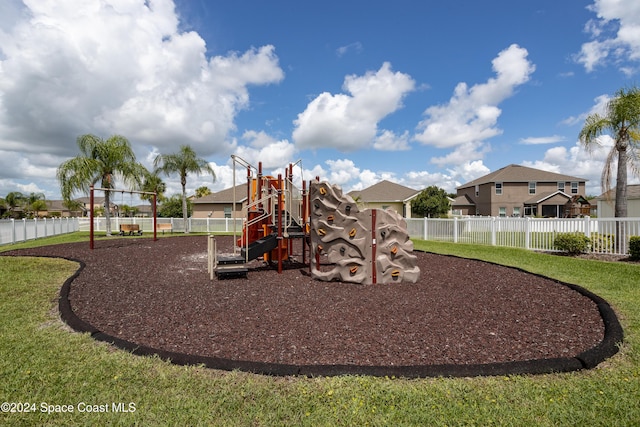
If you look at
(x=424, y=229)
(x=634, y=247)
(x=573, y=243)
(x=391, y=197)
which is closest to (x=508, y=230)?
(x=573, y=243)

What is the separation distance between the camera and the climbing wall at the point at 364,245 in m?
7.61

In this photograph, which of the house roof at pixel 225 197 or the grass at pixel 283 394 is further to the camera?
the house roof at pixel 225 197

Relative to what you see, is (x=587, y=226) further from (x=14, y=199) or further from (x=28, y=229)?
(x=14, y=199)

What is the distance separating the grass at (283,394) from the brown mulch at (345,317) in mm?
494

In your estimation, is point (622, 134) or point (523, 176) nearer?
point (622, 134)

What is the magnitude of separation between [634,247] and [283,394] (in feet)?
41.8

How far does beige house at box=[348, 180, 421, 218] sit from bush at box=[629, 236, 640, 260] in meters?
25.7

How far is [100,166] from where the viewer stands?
71.2 feet

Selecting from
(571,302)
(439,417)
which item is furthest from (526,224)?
(439,417)

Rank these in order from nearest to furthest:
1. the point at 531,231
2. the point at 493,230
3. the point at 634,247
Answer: the point at 634,247 → the point at 531,231 → the point at 493,230

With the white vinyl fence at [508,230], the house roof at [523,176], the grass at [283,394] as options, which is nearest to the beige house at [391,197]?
the house roof at [523,176]

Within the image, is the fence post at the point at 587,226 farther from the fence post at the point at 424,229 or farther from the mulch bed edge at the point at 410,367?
the mulch bed edge at the point at 410,367

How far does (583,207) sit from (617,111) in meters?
21.4

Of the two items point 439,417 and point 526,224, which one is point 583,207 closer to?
point 526,224
